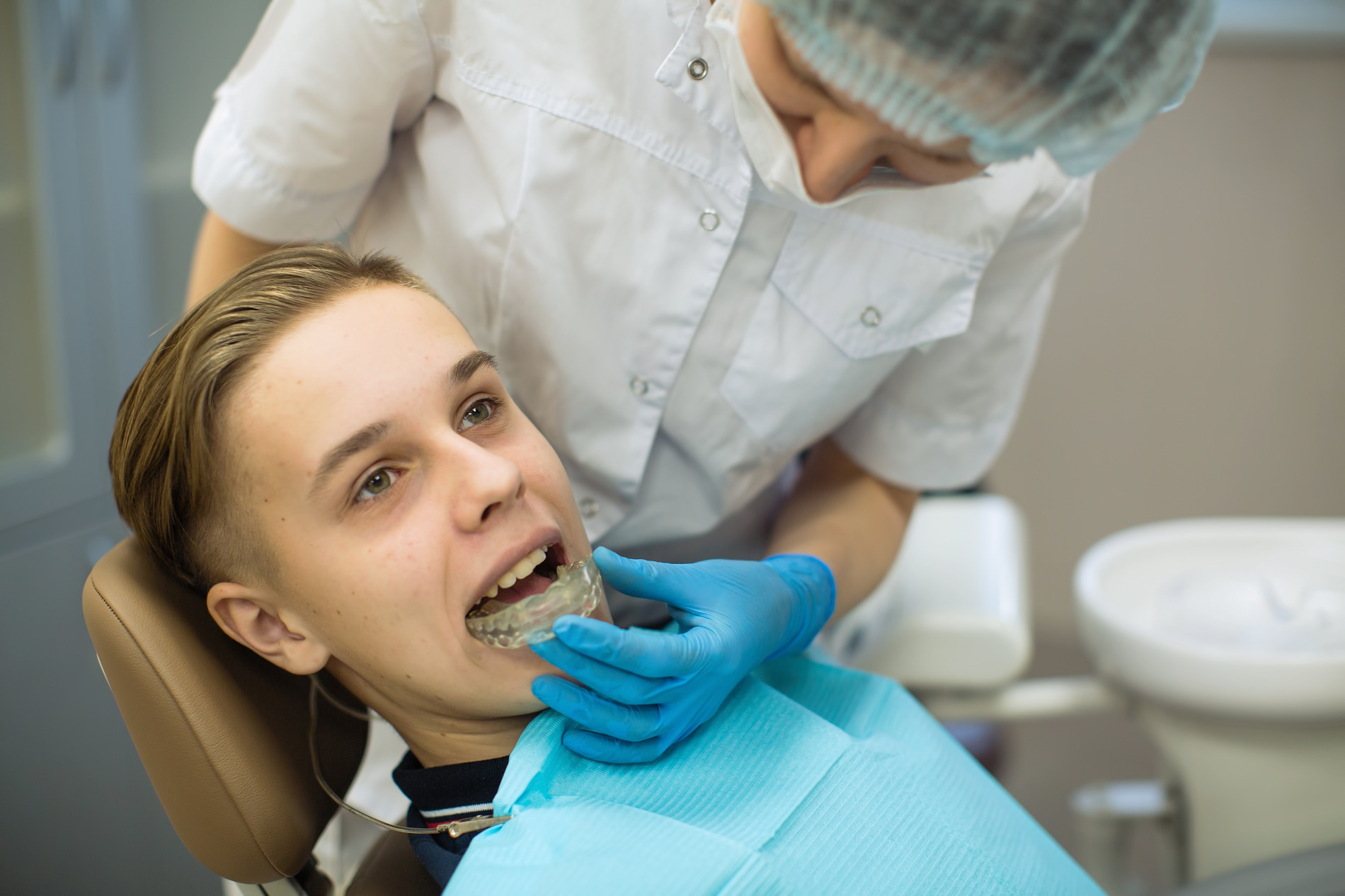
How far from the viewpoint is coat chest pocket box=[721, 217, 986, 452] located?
3.37 ft

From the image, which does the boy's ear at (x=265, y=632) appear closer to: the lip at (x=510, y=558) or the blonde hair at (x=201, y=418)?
the blonde hair at (x=201, y=418)

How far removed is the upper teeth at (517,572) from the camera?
0.87 m

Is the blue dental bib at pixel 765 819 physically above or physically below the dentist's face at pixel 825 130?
below

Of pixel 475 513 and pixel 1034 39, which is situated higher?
pixel 1034 39

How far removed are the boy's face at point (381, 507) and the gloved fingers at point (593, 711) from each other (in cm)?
5

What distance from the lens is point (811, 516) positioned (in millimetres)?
1274

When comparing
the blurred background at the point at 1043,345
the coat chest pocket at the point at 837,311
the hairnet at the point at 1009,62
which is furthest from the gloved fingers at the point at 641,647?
the blurred background at the point at 1043,345

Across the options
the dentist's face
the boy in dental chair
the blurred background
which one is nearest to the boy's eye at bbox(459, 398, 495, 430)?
the boy in dental chair

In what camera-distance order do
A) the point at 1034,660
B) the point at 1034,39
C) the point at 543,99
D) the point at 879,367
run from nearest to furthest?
1. the point at 1034,39
2. the point at 543,99
3. the point at 879,367
4. the point at 1034,660

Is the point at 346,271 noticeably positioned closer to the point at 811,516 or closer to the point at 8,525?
the point at 811,516

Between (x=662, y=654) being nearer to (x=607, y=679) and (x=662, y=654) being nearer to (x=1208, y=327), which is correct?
(x=607, y=679)

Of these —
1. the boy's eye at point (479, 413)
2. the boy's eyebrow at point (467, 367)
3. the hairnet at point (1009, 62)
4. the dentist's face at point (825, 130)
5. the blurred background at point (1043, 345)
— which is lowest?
the blurred background at point (1043, 345)

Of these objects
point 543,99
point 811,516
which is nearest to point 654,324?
point 543,99

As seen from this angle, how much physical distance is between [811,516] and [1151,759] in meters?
1.68
